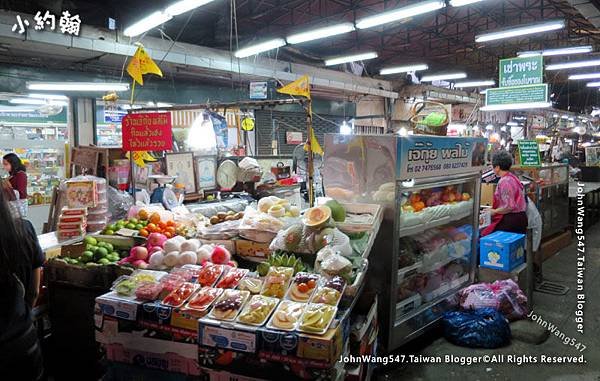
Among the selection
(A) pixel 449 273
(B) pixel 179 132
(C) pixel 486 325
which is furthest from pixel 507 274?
(B) pixel 179 132

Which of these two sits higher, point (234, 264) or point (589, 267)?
point (234, 264)

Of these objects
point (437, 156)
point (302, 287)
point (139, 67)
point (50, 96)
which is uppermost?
point (50, 96)

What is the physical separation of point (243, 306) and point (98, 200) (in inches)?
107

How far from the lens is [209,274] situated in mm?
3002

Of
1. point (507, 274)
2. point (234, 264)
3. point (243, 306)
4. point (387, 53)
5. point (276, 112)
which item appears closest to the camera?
point (243, 306)

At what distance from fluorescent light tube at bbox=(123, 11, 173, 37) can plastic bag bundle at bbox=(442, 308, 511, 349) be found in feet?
19.6

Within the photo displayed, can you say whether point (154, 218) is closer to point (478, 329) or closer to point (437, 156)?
point (437, 156)

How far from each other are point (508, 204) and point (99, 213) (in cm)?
512

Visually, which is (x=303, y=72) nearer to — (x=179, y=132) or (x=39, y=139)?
(x=179, y=132)

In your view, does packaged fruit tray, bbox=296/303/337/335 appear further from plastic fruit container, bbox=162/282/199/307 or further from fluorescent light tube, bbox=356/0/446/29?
fluorescent light tube, bbox=356/0/446/29

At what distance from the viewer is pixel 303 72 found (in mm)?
12500

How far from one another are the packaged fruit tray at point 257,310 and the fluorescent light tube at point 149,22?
5.51 metres

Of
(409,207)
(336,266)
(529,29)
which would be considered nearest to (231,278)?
(336,266)

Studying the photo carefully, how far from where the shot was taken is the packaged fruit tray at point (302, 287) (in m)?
2.72
